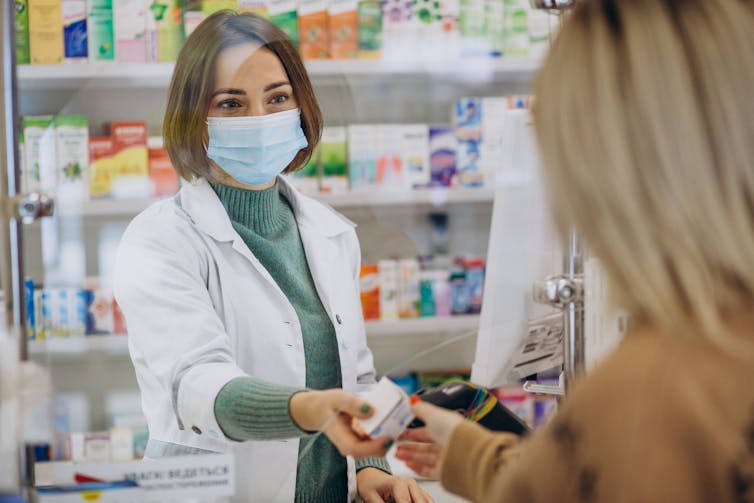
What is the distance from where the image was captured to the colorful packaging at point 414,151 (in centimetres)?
152

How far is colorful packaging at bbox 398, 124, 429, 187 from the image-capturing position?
1517 millimetres

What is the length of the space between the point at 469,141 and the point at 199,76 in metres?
0.48

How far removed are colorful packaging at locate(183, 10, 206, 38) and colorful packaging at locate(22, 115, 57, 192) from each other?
0.79 feet

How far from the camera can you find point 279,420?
132cm

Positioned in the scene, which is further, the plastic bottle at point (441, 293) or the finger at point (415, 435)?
the plastic bottle at point (441, 293)

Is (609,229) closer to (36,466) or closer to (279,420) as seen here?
(279,420)

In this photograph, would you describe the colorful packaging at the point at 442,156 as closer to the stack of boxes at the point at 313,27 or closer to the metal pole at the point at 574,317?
the stack of boxes at the point at 313,27

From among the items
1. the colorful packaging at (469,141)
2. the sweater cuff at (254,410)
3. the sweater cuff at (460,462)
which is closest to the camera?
the sweater cuff at (460,462)

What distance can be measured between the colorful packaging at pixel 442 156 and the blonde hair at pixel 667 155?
539 millimetres

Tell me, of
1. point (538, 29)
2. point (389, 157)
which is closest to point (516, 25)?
point (538, 29)

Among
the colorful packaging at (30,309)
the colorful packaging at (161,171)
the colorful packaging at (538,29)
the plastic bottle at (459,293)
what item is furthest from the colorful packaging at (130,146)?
the colorful packaging at (538,29)

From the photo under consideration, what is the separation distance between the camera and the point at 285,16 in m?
1.39

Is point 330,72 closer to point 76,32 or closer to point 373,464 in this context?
point 76,32

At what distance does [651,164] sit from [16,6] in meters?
0.95
